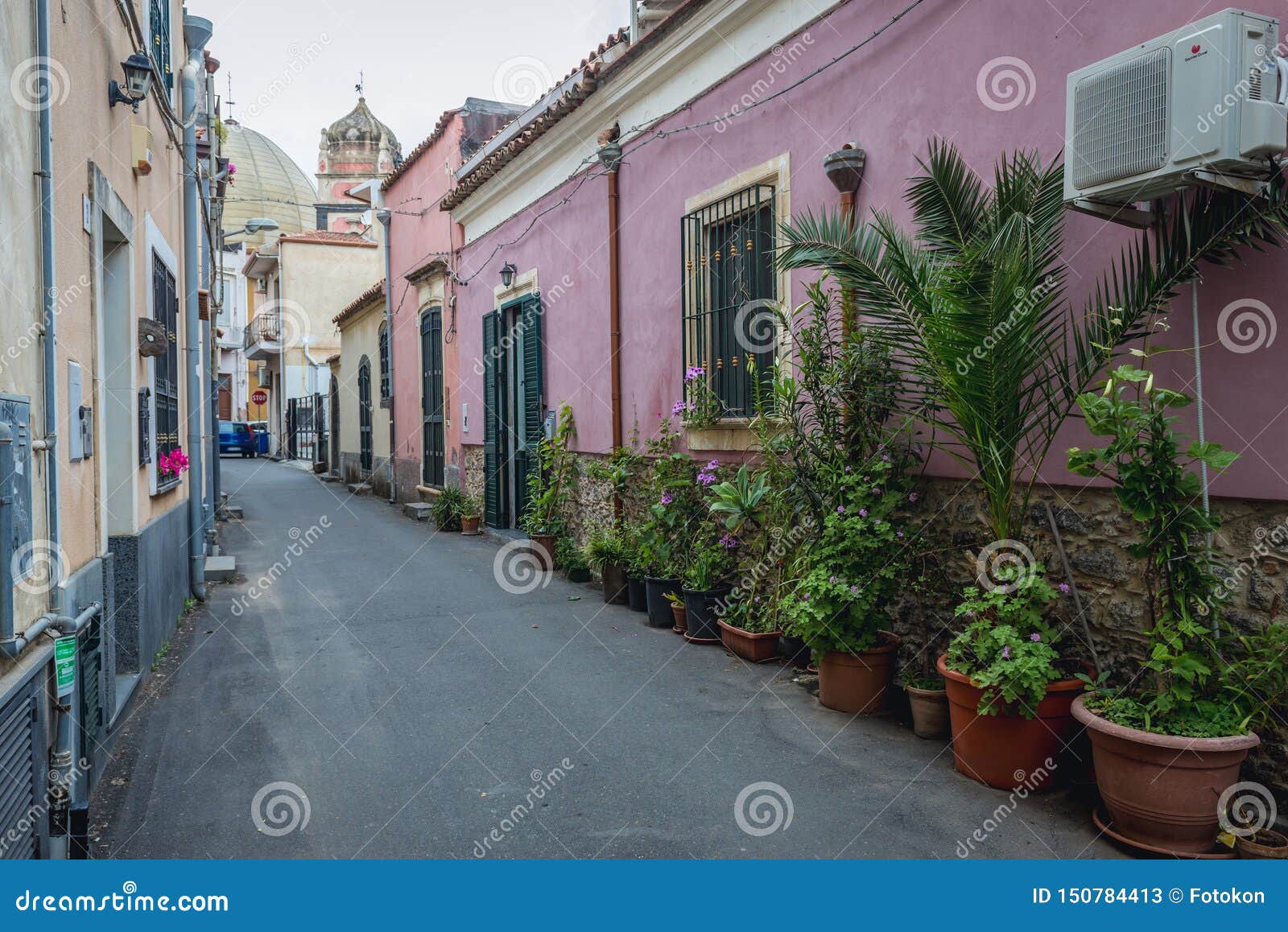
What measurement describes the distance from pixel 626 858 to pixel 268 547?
→ 31.2 feet

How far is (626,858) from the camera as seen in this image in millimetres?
3590

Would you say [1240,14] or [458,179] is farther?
[458,179]

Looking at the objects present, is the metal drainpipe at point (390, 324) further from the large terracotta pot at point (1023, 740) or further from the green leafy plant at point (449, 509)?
the large terracotta pot at point (1023, 740)

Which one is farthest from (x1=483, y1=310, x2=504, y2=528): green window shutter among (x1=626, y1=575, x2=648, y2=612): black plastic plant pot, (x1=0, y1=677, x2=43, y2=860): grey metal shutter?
(x1=0, y1=677, x2=43, y2=860): grey metal shutter

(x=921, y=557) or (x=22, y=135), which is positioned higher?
(x=22, y=135)

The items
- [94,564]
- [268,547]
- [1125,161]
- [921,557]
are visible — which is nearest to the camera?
[1125,161]

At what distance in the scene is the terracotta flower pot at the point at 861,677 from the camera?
5203mm

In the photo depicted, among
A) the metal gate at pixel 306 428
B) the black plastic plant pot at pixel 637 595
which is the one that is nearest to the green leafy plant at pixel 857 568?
the black plastic plant pot at pixel 637 595

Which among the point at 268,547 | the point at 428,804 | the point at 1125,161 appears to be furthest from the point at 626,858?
the point at 268,547

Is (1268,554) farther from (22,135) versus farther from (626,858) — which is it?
(22,135)

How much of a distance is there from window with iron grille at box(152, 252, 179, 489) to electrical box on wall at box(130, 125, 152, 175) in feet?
2.45

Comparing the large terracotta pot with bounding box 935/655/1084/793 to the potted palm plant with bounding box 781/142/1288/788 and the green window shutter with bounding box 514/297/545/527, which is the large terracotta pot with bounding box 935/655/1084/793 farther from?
the green window shutter with bounding box 514/297/545/527

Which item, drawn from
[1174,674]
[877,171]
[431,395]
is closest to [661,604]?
[877,171]

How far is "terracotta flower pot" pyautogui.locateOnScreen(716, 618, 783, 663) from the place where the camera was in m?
6.31
